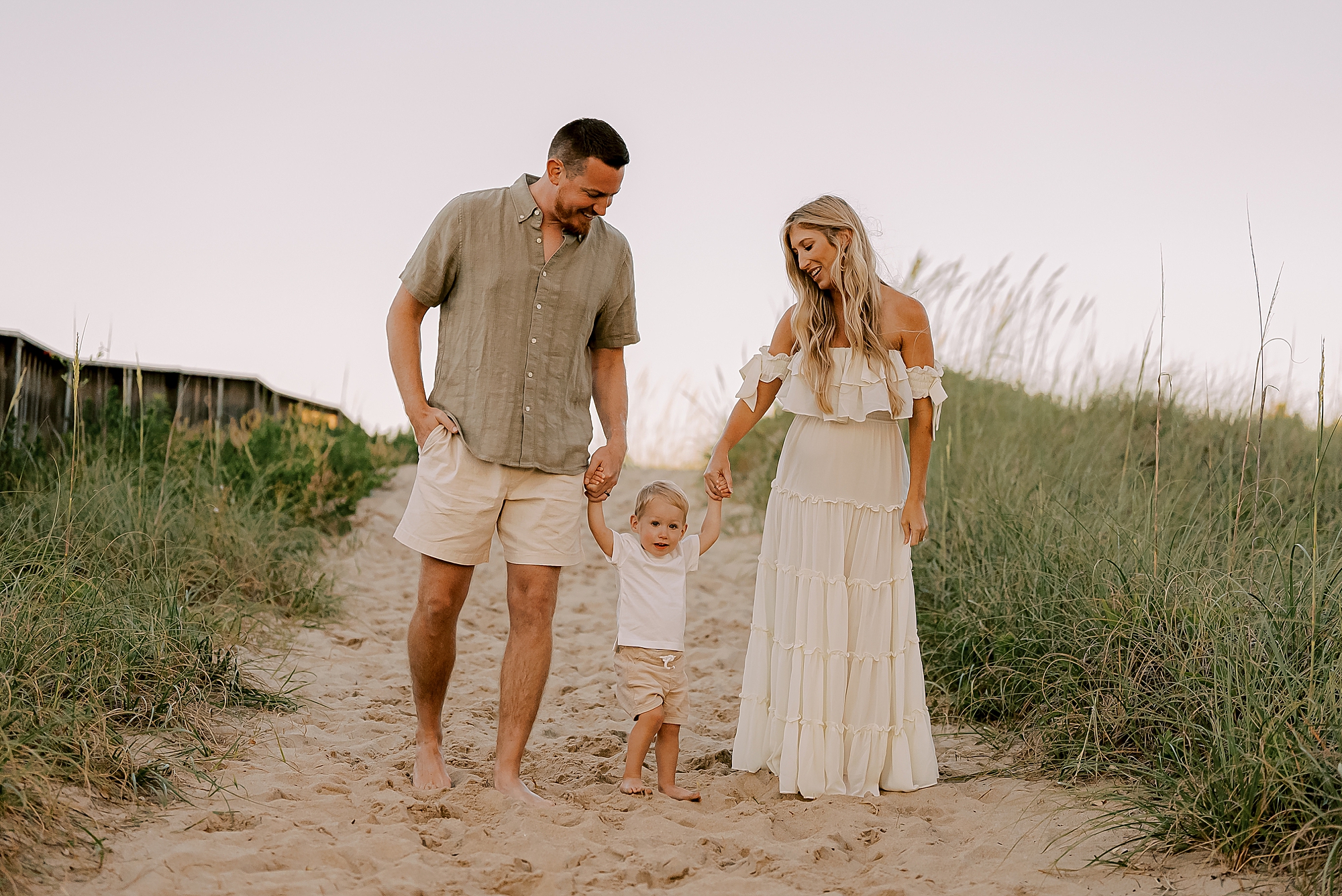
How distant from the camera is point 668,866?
9.42 feet

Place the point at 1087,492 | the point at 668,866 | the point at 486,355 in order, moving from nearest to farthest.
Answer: the point at 668,866 → the point at 486,355 → the point at 1087,492

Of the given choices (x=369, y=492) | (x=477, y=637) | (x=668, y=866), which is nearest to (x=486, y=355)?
(x=668, y=866)

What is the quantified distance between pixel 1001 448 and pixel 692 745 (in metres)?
2.93

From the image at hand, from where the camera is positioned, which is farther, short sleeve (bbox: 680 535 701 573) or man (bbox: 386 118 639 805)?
short sleeve (bbox: 680 535 701 573)

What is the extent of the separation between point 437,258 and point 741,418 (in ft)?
3.90

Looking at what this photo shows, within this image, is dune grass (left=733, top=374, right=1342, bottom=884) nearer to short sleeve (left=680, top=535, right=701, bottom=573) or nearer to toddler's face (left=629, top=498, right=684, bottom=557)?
short sleeve (left=680, top=535, right=701, bottom=573)

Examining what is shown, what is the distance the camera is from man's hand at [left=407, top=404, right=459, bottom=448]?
345cm

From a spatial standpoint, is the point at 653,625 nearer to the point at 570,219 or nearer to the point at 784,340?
the point at 784,340

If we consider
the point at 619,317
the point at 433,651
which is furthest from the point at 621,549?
the point at 619,317

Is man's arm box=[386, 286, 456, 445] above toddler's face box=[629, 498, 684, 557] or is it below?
above

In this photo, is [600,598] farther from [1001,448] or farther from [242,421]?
[242,421]

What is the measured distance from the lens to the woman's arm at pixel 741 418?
3.69 meters

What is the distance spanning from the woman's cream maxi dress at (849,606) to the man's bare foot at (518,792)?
2.72 ft

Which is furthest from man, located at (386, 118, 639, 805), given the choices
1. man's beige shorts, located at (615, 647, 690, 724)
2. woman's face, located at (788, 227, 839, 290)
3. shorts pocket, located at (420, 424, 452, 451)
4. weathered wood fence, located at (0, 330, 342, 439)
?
weathered wood fence, located at (0, 330, 342, 439)
